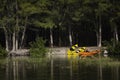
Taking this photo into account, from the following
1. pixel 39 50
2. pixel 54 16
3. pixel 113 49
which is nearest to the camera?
pixel 113 49

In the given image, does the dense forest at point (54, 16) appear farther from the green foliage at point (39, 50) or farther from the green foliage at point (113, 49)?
the green foliage at point (113, 49)

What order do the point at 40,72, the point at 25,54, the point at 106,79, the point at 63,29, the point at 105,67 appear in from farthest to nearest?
the point at 63,29 → the point at 25,54 → the point at 105,67 → the point at 40,72 → the point at 106,79

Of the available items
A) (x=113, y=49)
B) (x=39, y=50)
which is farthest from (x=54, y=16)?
(x=113, y=49)

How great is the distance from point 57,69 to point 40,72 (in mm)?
2642

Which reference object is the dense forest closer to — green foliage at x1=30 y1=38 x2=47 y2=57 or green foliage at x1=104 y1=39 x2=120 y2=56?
green foliage at x1=30 y1=38 x2=47 y2=57

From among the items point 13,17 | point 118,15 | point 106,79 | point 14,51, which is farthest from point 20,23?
point 106,79

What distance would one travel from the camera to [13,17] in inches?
2692

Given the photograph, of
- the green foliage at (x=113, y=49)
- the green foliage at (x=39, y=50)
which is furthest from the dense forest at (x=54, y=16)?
the green foliage at (x=113, y=49)

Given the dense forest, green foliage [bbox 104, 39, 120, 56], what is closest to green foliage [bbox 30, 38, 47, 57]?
green foliage [bbox 104, 39, 120, 56]

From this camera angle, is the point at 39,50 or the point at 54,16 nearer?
the point at 39,50

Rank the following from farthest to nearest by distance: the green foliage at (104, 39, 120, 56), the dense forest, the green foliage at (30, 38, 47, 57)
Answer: the dense forest, the green foliage at (30, 38, 47, 57), the green foliage at (104, 39, 120, 56)

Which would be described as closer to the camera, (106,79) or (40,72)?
(106,79)

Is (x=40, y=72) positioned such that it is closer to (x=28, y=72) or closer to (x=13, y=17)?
(x=28, y=72)

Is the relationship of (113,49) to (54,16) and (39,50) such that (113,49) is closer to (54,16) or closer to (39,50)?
(39,50)
